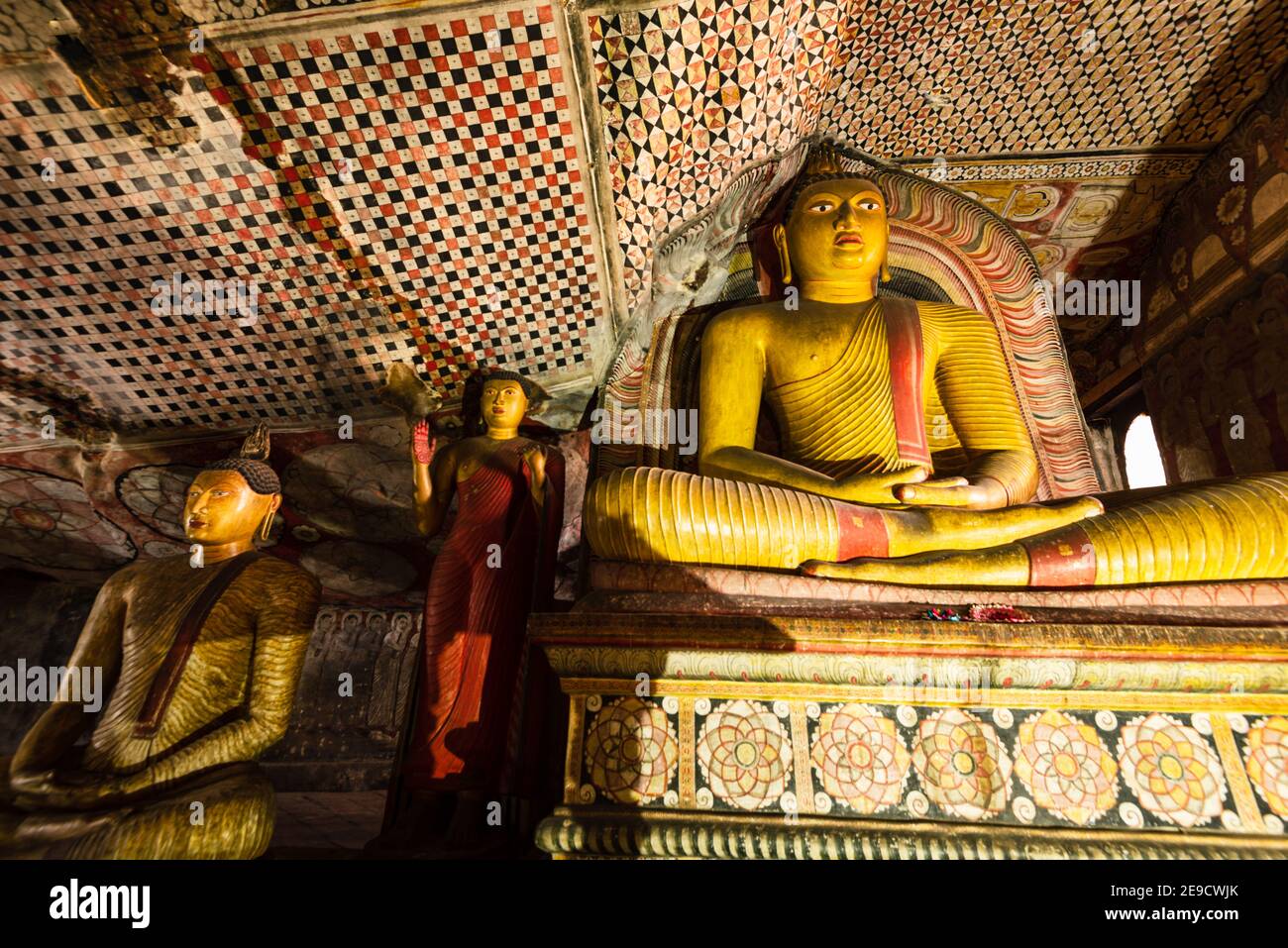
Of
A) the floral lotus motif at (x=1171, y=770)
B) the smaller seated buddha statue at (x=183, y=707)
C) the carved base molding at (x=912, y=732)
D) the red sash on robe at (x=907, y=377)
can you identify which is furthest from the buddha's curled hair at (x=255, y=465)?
the floral lotus motif at (x=1171, y=770)

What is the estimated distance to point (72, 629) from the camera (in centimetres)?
599

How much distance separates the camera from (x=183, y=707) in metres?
2.69

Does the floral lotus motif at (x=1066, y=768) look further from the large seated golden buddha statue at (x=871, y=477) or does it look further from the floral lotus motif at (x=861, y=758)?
the large seated golden buddha statue at (x=871, y=477)

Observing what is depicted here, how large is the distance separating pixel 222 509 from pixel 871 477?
285cm

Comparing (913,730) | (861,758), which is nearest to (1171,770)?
(913,730)

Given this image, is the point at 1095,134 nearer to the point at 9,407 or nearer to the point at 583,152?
the point at 583,152

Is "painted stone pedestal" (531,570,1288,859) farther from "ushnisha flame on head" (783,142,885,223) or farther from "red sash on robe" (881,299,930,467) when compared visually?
"ushnisha flame on head" (783,142,885,223)

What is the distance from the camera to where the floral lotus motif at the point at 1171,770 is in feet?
6.67

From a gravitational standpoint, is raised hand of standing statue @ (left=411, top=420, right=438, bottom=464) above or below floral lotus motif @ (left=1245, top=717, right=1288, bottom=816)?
above

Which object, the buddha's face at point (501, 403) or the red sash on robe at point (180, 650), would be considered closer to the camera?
the red sash on robe at point (180, 650)

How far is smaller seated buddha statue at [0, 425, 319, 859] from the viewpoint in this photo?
2.26 meters

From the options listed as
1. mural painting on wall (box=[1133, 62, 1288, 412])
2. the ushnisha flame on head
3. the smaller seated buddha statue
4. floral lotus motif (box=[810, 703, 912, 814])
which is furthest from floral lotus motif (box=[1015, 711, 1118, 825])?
the ushnisha flame on head

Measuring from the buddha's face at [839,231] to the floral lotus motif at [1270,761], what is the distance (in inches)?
117

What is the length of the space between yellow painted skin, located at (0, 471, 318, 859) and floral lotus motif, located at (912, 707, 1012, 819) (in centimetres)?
213
